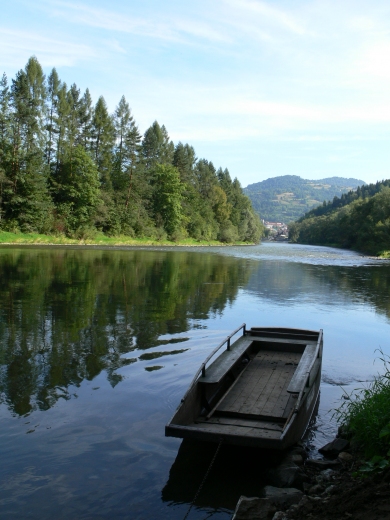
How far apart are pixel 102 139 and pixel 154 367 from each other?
68.2 meters

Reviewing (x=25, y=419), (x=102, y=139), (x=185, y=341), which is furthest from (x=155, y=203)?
(x=25, y=419)

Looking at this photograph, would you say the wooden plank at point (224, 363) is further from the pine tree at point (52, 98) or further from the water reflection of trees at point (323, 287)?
the pine tree at point (52, 98)

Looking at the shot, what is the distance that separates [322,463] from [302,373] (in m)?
1.82

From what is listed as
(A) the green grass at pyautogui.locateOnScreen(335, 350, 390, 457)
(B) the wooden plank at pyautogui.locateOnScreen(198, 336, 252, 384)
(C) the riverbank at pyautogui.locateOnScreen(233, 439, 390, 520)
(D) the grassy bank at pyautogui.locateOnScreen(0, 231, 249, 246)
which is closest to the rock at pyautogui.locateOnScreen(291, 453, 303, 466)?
(C) the riverbank at pyautogui.locateOnScreen(233, 439, 390, 520)

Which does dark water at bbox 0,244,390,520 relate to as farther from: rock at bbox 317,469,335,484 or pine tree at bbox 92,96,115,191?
pine tree at bbox 92,96,115,191

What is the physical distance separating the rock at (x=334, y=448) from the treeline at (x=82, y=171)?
5209 centimetres

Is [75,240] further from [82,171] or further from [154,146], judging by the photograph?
[154,146]

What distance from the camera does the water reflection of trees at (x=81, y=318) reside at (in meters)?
9.26

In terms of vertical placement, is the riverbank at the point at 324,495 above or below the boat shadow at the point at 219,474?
above

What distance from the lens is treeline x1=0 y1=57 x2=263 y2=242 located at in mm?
55281

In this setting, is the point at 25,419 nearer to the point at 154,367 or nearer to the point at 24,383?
the point at 24,383

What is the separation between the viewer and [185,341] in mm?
12758

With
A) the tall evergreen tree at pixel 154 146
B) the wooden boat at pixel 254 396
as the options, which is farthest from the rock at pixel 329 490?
the tall evergreen tree at pixel 154 146

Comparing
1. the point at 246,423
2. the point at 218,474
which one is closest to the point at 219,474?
the point at 218,474
